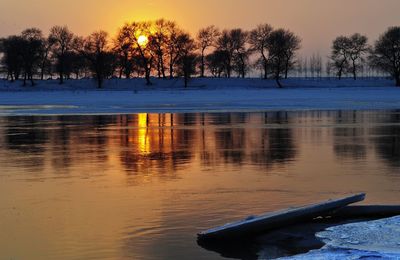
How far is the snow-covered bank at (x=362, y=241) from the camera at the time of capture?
8062 millimetres

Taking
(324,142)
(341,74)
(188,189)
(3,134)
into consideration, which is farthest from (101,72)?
(188,189)

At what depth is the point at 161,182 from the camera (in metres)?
14.5

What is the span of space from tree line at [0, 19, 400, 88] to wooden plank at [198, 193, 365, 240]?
98764mm

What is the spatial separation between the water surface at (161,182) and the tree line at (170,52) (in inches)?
3400

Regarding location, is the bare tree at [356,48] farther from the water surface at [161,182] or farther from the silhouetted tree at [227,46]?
the water surface at [161,182]

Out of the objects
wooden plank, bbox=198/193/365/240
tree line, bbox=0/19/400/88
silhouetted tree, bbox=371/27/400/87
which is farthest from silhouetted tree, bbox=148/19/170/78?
wooden plank, bbox=198/193/365/240

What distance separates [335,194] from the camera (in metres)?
12.8

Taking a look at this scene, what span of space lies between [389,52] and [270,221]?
10982 cm

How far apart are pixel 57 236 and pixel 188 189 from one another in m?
4.13

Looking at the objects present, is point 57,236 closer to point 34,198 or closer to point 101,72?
point 34,198

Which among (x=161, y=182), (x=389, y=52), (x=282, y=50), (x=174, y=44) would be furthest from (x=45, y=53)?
(x=161, y=182)

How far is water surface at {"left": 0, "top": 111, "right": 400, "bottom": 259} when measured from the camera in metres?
9.69

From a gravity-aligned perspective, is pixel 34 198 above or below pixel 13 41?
below

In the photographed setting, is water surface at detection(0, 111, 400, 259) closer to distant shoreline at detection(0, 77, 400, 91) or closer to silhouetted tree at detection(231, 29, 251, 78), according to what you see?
distant shoreline at detection(0, 77, 400, 91)
